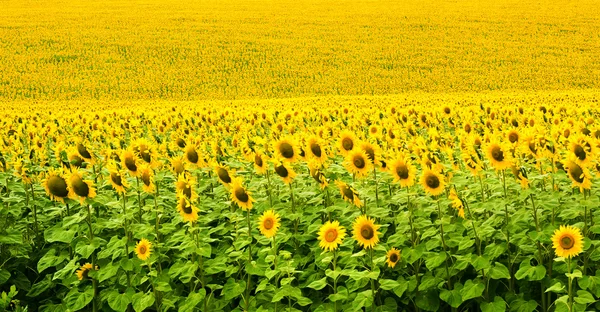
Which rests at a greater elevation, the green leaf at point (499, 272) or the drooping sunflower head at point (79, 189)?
the drooping sunflower head at point (79, 189)

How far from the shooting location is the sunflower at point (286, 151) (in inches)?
205

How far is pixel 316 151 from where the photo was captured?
5.10m

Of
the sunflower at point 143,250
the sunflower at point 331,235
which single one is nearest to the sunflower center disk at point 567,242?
the sunflower at point 331,235

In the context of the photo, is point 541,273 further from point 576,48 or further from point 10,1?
point 10,1

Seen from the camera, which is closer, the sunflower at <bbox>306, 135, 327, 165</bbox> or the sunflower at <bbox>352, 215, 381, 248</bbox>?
the sunflower at <bbox>352, 215, 381, 248</bbox>

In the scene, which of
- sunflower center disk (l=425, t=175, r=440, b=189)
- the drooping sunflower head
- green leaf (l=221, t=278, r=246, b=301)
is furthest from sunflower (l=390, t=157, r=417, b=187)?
the drooping sunflower head

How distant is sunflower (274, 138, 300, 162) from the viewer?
5215 millimetres

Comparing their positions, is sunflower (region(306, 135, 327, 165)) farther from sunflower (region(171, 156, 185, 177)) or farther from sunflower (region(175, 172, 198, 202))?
sunflower (region(171, 156, 185, 177))

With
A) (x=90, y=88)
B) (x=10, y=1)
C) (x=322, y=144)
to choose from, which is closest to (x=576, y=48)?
(x=90, y=88)

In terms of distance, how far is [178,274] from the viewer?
15.9 ft

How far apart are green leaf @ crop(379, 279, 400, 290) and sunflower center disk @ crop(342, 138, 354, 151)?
1.19 m

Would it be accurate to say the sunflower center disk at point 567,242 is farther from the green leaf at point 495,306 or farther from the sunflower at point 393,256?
the sunflower at point 393,256

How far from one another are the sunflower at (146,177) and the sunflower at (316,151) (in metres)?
1.26

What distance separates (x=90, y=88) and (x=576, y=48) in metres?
27.8
